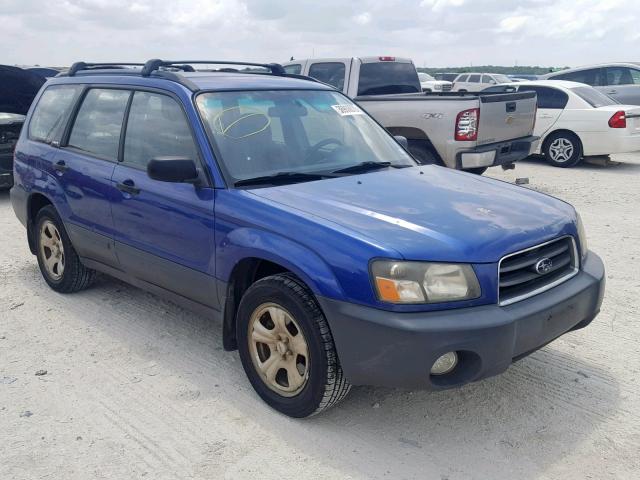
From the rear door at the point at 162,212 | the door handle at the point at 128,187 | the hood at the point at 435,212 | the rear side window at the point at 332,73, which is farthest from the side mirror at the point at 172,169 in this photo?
the rear side window at the point at 332,73

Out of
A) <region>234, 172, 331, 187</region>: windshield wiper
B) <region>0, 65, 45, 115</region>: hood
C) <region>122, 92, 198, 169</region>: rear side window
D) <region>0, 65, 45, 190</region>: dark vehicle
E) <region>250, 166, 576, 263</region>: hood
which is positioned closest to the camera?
<region>250, 166, 576, 263</region>: hood

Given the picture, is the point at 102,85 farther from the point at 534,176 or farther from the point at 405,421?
the point at 534,176

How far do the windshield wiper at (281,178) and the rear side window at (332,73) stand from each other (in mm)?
6036

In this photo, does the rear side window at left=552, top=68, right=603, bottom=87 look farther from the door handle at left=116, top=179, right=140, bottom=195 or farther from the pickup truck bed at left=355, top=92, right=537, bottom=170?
the door handle at left=116, top=179, right=140, bottom=195

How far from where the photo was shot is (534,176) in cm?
1061

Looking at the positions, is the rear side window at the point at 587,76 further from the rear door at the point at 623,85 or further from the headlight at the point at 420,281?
the headlight at the point at 420,281

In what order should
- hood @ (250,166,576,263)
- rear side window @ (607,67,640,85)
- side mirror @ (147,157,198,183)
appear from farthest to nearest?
rear side window @ (607,67,640,85) < side mirror @ (147,157,198,183) < hood @ (250,166,576,263)

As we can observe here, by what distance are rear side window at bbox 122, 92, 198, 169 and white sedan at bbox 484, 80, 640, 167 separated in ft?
25.7

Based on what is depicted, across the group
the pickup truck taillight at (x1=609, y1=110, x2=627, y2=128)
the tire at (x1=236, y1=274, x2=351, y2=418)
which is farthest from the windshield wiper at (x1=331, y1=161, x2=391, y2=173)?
the pickup truck taillight at (x1=609, y1=110, x2=627, y2=128)

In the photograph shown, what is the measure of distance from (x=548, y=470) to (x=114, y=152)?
11.0 feet

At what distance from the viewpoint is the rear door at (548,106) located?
37.1ft

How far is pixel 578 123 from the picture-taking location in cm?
1114

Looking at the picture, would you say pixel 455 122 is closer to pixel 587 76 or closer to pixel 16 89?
pixel 16 89

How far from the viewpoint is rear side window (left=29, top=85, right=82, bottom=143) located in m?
4.98
